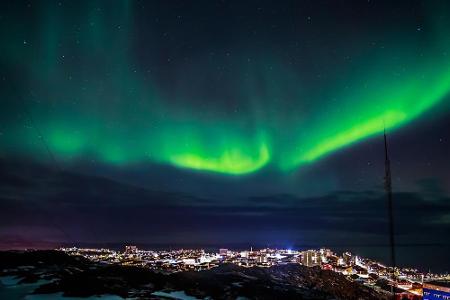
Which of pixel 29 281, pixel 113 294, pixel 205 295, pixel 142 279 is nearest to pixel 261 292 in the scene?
pixel 205 295

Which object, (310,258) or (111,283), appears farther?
(310,258)

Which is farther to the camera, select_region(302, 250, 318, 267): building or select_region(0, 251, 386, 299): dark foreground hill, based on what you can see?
select_region(302, 250, 318, 267): building

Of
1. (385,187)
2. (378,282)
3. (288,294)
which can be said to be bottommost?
(378,282)

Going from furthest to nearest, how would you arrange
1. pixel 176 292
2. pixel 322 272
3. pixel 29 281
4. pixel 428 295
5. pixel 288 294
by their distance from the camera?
pixel 322 272
pixel 428 295
pixel 288 294
pixel 176 292
pixel 29 281

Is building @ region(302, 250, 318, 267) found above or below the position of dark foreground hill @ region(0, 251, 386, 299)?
below

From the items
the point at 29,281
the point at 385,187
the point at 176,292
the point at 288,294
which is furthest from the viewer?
the point at 288,294

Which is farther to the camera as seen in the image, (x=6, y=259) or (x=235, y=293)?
(x=6, y=259)

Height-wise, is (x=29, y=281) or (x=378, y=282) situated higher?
(x=29, y=281)

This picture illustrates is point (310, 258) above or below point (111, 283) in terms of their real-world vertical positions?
below

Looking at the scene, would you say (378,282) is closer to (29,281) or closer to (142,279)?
(142,279)

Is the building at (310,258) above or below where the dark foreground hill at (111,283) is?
below

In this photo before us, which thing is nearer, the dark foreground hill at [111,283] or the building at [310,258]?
the dark foreground hill at [111,283]
